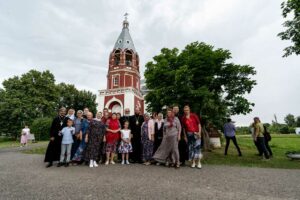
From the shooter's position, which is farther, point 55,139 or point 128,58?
point 128,58

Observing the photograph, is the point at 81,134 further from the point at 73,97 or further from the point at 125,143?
the point at 73,97

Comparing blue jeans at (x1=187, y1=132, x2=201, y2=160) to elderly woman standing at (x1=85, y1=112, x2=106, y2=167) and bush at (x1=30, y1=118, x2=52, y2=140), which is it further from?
bush at (x1=30, y1=118, x2=52, y2=140)

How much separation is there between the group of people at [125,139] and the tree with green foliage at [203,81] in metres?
4.13

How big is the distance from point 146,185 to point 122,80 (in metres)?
28.9

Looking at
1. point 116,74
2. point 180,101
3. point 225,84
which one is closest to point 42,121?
point 116,74

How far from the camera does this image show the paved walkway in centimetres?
362

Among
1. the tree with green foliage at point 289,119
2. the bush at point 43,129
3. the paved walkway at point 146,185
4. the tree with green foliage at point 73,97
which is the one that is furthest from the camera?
the tree with green foliage at point 289,119

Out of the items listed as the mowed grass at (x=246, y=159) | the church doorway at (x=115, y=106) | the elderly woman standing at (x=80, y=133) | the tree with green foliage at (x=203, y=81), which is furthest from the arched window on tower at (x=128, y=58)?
the elderly woman standing at (x=80, y=133)

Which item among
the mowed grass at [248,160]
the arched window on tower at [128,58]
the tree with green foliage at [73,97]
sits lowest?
the mowed grass at [248,160]

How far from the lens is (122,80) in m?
32.3

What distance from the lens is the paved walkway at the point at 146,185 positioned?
3.62 m

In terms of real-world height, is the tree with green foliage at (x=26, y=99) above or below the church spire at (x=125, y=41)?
below

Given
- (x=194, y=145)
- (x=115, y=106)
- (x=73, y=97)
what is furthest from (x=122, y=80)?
(x=194, y=145)

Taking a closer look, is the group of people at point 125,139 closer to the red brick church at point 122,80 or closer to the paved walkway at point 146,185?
the paved walkway at point 146,185
